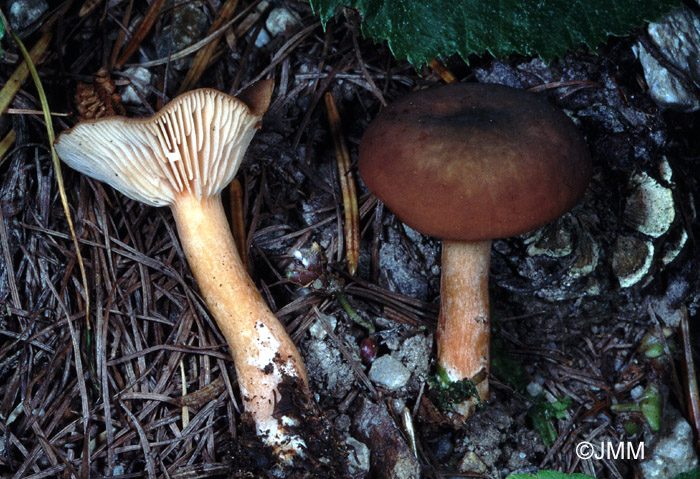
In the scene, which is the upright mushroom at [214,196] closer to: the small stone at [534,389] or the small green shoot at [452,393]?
the small green shoot at [452,393]

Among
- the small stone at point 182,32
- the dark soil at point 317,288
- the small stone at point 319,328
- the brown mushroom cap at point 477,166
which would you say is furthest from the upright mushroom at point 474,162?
the small stone at point 182,32

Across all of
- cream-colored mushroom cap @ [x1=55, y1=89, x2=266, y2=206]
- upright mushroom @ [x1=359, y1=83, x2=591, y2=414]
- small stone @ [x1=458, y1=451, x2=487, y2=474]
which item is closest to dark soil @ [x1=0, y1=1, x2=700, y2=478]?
small stone @ [x1=458, y1=451, x2=487, y2=474]

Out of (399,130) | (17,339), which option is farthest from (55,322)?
(399,130)

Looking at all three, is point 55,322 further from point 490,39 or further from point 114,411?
point 490,39

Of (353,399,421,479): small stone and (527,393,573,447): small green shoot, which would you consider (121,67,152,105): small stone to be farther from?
(527,393,573,447): small green shoot

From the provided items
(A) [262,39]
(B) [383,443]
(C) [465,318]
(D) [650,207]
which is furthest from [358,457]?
(A) [262,39]

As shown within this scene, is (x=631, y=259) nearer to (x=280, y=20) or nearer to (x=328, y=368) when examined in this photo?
(x=328, y=368)
